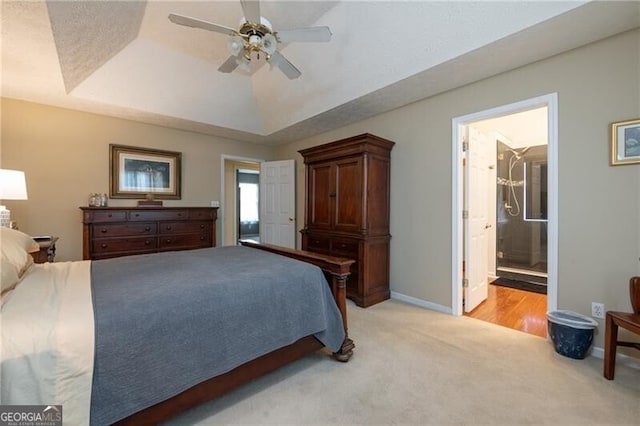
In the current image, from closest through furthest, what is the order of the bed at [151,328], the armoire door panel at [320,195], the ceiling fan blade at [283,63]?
the bed at [151,328] < the ceiling fan blade at [283,63] < the armoire door panel at [320,195]

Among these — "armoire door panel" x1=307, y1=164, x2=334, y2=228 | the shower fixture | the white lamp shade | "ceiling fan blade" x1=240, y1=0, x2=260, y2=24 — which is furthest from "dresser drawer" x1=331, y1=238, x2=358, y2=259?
the shower fixture

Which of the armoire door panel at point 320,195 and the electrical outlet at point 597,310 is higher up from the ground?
the armoire door panel at point 320,195

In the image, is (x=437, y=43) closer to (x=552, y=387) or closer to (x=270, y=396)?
(x=552, y=387)

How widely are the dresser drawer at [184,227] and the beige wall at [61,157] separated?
0.67m

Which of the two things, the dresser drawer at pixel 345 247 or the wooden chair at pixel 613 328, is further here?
the dresser drawer at pixel 345 247

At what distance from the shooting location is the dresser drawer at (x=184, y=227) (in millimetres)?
3914

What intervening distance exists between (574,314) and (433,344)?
111 centimetres

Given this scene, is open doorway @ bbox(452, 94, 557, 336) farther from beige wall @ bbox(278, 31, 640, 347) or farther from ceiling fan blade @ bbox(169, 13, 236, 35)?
ceiling fan blade @ bbox(169, 13, 236, 35)

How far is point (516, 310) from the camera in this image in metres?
3.07

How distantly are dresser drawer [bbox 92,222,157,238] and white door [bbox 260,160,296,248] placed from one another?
195 cm

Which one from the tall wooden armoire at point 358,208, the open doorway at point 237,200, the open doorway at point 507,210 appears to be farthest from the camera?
the open doorway at point 237,200

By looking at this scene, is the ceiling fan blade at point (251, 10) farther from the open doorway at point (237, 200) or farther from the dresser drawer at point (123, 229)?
the open doorway at point (237, 200)

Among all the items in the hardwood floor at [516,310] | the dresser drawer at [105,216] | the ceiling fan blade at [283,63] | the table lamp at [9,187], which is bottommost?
the hardwood floor at [516,310]

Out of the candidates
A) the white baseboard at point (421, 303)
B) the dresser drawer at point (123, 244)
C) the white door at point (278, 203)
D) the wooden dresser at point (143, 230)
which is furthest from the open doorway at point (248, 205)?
the white baseboard at point (421, 303)
